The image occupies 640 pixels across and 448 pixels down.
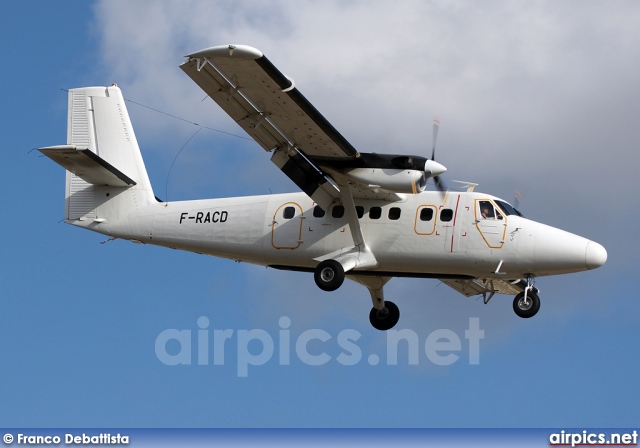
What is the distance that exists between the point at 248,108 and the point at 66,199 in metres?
6.05

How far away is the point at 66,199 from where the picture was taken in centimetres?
2975

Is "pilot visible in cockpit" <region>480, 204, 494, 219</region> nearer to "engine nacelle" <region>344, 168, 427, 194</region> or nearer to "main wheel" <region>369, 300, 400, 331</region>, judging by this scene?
"engine nacelle" <region>344, 168, 427, 194</region>

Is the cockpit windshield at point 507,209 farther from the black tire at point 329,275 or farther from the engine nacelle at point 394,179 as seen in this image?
the black tire at point 329,275

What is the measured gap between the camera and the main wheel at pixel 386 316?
2964cm

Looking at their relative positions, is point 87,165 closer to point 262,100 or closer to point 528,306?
point 262,100

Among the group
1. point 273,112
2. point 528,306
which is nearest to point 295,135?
point 273,112

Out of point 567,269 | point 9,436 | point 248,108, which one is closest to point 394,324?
point 567,269

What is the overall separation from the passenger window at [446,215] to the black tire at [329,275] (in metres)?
2.33

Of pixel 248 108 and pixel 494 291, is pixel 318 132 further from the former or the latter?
pixel 494 291

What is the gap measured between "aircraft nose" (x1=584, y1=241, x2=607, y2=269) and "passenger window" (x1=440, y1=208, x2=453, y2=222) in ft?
9.26

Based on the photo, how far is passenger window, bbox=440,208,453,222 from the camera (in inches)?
1062

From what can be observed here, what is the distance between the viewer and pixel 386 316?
29.7 meters

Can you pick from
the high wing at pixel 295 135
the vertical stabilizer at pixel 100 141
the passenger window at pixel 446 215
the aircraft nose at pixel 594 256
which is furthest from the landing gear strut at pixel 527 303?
the vertical stabilizer at pixel 100 141

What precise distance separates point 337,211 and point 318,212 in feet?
1.40
